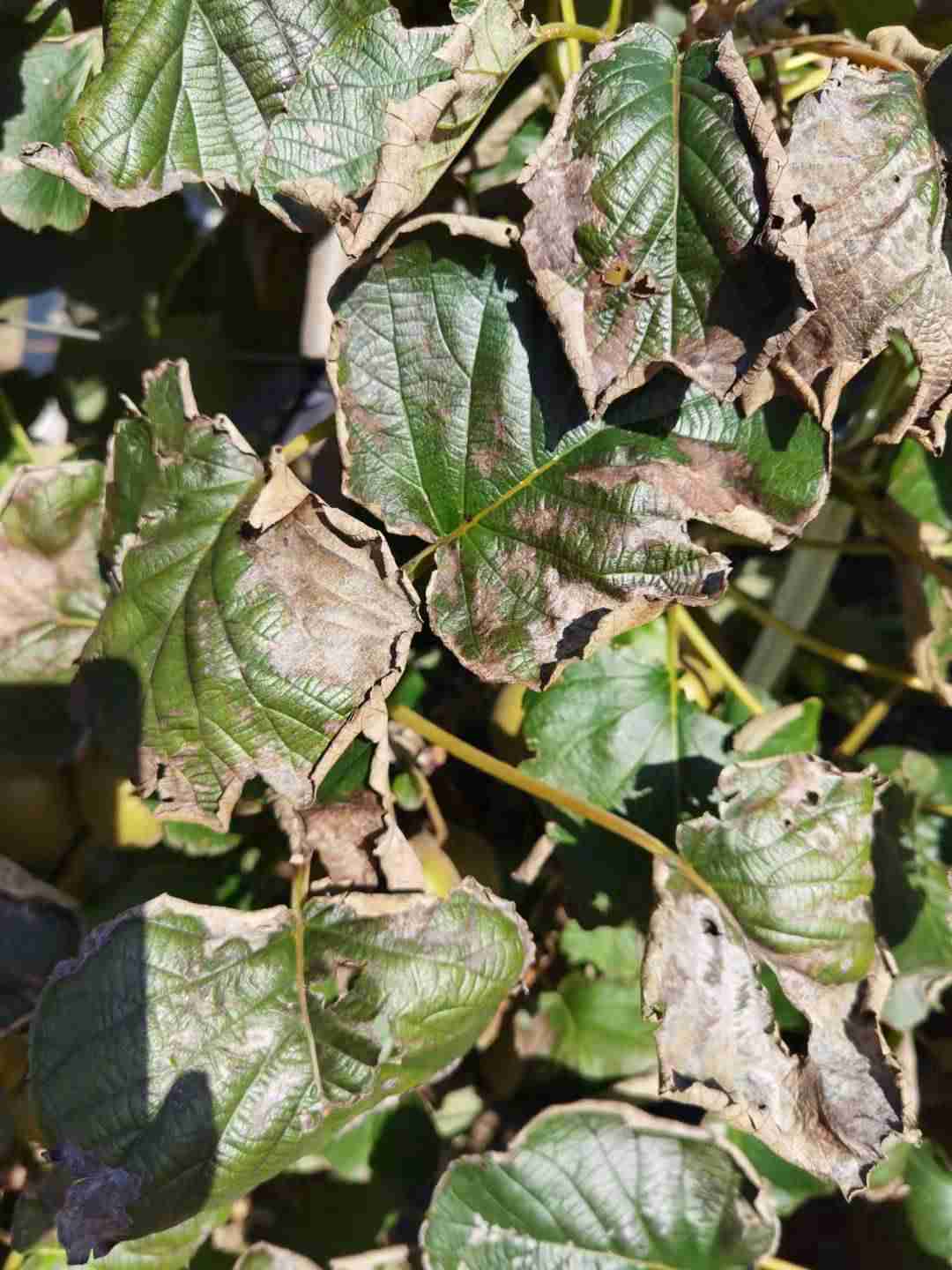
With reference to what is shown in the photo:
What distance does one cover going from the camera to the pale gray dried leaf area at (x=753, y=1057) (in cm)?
83

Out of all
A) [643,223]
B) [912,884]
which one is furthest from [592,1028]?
[643,223]

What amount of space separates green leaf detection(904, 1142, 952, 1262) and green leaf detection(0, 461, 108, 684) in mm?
1009

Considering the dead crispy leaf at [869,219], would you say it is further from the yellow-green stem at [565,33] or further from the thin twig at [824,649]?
the thin twig at [824,649]

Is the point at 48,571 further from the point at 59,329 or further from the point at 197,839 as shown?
the point at 59,329

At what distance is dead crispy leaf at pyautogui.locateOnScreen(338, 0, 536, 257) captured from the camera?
0.70 meters

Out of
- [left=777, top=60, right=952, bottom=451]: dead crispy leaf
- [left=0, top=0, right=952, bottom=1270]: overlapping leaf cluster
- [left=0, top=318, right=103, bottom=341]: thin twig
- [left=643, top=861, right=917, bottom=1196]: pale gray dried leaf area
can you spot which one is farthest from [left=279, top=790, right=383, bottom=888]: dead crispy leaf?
[left=0, top=318, right=103, bottom=341]: thin twig

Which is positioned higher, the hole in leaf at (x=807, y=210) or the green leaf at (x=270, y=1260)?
the hole in leaf at (x=807, y=210)

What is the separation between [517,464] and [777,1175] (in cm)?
83

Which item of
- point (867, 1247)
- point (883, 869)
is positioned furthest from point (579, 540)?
point (867, 1247)

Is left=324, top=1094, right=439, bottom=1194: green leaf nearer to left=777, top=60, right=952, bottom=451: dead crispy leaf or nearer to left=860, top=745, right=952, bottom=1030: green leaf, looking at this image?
left=860, top=745, right=952, bottom=1030: green leaf

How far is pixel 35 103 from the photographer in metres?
0.97

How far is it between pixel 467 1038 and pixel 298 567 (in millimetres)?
406

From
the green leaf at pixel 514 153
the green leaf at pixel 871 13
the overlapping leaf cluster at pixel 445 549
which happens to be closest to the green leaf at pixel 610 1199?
the overlapping leaf cluster at pixel 445 549

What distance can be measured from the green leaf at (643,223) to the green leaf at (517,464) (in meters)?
0.06
